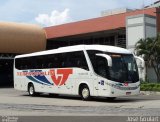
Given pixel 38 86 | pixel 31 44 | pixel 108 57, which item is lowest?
pixel 38 86

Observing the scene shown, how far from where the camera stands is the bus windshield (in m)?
20.9

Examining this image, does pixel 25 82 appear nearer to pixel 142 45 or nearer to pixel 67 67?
pixel 67 67

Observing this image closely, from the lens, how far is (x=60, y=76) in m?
24.7

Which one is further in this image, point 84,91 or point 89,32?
point 89,32

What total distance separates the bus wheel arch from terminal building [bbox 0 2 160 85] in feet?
43.8

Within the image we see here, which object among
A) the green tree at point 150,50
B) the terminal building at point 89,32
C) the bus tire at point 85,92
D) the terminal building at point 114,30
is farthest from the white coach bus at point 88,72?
the terminal building at point 89,32

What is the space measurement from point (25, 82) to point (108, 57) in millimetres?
10176

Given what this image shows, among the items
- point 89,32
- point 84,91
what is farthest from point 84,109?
point 89,32

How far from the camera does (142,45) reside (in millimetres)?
32406

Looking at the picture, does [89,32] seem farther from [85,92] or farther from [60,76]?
[85,92]

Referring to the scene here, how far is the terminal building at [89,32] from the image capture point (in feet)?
116

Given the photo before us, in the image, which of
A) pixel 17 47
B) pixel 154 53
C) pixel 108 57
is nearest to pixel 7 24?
pixel 17 47

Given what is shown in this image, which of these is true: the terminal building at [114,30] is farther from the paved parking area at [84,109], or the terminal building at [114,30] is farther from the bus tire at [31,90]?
the paved parking area at [84,109]

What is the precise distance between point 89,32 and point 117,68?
20.0m
